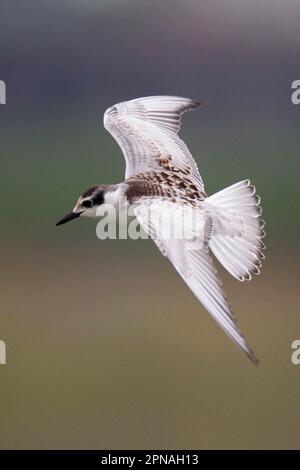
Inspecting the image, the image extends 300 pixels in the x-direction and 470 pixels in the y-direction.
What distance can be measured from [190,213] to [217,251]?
10cm

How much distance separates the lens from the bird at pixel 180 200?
1642 millimetres

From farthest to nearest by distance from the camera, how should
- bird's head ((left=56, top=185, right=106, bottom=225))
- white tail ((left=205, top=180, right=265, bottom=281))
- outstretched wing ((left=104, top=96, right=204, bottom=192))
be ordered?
outstretched wing ((left=104, top=96, right=204, bottom=192)), bird's head ((left=56, top=185, right=106, bottom=225)), white tail ((left=205, top=180, right=265, bottom=281))

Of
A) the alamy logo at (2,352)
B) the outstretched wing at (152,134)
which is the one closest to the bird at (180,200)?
the outstretched wing at (152,134)

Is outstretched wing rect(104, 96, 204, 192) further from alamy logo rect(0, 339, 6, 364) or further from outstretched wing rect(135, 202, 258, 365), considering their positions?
alamy logo rect(0, 339, 6, 364)

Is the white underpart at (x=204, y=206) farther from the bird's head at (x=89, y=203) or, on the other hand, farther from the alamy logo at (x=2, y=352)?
the alamy logo at (x=2, y=352)

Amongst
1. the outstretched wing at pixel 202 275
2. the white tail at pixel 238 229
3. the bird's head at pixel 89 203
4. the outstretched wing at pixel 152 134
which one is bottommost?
the outstretched wing at pixel 202 275

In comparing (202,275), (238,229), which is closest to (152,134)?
(238,229)

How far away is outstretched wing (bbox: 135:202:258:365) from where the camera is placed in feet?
4.88

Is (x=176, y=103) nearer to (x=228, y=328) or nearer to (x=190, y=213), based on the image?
(x=190, y=213)

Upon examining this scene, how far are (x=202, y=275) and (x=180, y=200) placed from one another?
34cm

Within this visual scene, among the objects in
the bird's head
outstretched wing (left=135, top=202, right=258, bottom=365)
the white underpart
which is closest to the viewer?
outstretched wing (left=135, top=202, right=258, bottom=365)

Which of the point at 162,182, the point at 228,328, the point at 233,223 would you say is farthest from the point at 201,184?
the point at 228,328

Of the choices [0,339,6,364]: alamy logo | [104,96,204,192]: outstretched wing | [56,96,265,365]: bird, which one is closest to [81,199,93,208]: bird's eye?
[56,96,265,365]: bird

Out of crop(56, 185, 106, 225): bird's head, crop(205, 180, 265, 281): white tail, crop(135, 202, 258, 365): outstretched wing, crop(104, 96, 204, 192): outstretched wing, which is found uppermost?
crop(104, 96, 204, 192): outstretched wing
